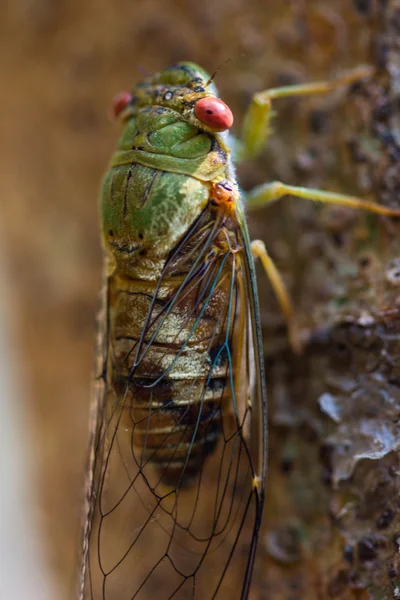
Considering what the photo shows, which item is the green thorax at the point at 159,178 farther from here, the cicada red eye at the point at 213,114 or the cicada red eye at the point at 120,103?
the cicada red eye at the point at 120,103

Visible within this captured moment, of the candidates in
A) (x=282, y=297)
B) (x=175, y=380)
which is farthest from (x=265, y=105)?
(x=175, y=380)

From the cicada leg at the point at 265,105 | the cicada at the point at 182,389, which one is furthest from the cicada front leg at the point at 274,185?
the cicada at the point at 182,389

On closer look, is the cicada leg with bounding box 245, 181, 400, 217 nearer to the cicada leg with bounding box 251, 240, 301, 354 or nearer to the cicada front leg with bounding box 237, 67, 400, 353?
the cicada front leg with bounding box 237, 67, 400, 353

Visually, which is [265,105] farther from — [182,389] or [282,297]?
[182,389]

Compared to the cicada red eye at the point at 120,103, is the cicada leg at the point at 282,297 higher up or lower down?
lower down

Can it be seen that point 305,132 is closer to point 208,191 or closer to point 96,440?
point 208,191

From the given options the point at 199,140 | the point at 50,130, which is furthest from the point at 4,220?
the point at 199,140

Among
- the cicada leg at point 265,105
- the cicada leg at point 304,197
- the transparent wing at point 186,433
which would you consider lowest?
the transparent wing at point 186,433

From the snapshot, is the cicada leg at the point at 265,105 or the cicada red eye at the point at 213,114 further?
the cicada leg at the point at 265,105

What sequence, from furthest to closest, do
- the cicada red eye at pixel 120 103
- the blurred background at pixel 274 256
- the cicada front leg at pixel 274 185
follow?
the cicada red eye at pixel 120 103 < the cicada front leg at pixel 274 185 < the blurred background at pixel 274 256
